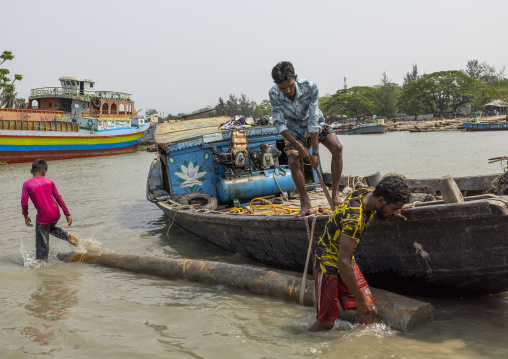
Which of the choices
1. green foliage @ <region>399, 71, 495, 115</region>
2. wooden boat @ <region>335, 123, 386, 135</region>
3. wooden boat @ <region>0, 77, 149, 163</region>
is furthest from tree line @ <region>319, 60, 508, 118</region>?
wooden boat @ <region>0, 77, 149, 163</region>

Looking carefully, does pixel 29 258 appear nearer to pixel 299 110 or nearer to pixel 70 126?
pixel 299 110

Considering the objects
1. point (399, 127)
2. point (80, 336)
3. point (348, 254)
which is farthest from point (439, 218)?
point (399, 127)

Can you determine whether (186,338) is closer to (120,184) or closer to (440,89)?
(120,184)

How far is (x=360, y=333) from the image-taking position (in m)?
3.62

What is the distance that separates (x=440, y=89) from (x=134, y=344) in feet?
206

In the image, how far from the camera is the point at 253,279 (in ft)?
15.4

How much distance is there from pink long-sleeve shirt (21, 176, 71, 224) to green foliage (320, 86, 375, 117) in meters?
70.5

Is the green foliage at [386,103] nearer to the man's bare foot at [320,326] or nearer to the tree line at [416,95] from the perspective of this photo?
the tree line at [416,95]

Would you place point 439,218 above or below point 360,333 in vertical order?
above

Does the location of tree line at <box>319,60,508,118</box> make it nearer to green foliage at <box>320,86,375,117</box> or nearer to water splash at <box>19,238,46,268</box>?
green foliage at <box>320,86,375,117</box>

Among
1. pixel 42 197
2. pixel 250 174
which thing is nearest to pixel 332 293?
pixel 250 174

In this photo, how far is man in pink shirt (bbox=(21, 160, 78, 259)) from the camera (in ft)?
20.1

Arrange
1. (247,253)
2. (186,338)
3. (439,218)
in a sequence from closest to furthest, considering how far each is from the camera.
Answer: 1. (439,218)
2. (186,338)
3. (247,253)

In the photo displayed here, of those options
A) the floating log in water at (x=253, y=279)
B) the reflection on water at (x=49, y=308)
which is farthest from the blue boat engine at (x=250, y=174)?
the reflection on water at (x=49, y=308)
